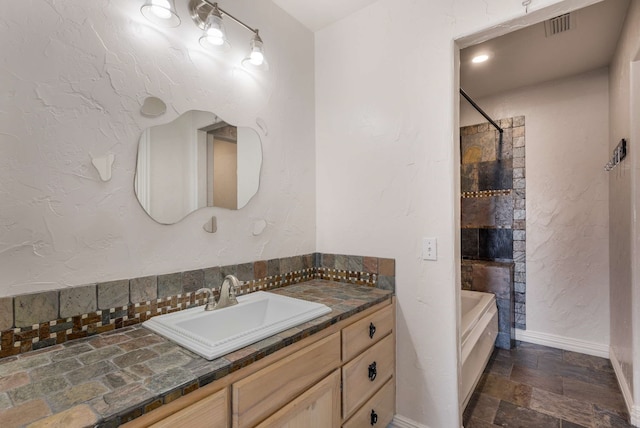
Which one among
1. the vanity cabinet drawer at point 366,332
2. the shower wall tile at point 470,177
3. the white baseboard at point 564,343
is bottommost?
the white baseboard at point 564,343

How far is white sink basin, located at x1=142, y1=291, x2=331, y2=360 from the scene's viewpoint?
0.99 metres

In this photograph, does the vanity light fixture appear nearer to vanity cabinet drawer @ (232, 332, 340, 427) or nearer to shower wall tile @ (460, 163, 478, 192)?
vanity cabinet drawer @ (232, 332, 340, 427)

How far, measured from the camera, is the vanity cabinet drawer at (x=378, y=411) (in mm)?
1462

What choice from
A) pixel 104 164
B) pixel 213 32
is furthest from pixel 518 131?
pixel 104 164

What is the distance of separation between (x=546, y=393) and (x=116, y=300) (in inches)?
105

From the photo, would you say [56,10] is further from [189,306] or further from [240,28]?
[189,306]

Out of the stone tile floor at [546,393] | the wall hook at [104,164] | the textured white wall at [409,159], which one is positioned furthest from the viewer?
the stone tile floor at [546,393]

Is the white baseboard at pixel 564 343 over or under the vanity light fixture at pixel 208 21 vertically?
under

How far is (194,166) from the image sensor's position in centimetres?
148

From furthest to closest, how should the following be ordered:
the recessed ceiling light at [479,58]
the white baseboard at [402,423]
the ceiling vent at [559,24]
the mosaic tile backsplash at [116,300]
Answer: the recessed ceiling light at [479,58] → the ceiling vent at [559,24] → the white baseboard at [402,423] → the mosaic tile backsplash at [116,300]

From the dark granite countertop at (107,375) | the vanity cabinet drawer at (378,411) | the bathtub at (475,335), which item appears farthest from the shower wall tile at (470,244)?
the dark granite countertop at (107,375)

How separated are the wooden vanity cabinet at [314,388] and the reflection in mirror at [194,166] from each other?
0.78 m

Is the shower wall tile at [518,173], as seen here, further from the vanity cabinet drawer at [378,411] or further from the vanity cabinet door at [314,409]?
the vanity cabinet door at [314,409]

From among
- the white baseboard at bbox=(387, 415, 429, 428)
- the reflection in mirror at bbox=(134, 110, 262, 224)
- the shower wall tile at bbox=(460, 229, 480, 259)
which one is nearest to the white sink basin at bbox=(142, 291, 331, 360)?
the reflection in mirror at bbox=(134, 110, 262, 224)
